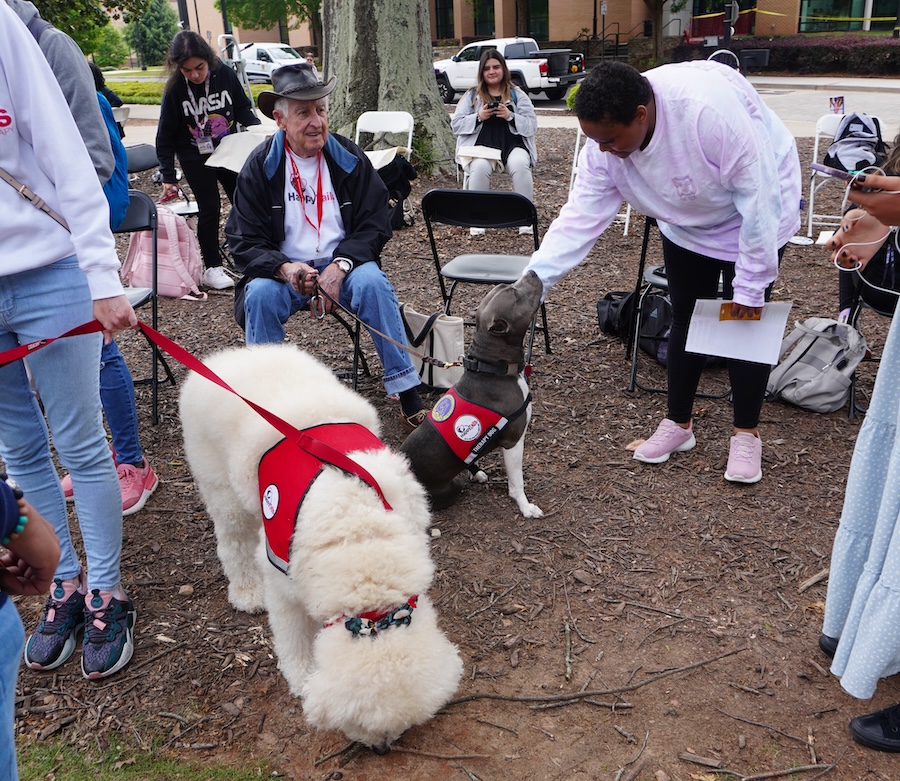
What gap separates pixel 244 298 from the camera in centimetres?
392

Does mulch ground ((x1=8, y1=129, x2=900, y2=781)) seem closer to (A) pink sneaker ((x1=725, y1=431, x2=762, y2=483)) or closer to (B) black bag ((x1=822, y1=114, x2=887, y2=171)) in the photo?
(A) pink sneaker ((x1=725, y1=431, x2=762, y2=483))

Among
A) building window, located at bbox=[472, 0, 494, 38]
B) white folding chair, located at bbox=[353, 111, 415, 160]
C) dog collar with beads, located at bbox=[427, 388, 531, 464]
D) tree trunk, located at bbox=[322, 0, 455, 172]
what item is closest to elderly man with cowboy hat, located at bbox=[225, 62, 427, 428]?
dog collar with beads, located at bbox=[427, 388, 531, 464]

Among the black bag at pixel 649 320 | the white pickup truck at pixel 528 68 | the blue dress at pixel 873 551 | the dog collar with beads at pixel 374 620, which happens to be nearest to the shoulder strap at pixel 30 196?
the dog collar with beads at pixel 374 620

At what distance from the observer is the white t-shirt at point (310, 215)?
3.97 meters

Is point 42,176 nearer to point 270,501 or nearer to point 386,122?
point 270,501

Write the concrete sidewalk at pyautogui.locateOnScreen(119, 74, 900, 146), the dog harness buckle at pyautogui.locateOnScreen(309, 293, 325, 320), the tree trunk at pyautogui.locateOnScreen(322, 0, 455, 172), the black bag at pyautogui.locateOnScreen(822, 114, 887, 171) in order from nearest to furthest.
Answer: the dog harness buckle at pyautogui.locateOnScreen(309, 293, 325, 320), the black bag at pyautogui.locateOnScreen(822, 114, 887, 171), the tree trunk at pyautogui.locateOnScreen(322, 0, 455, 172), the concrete sidewalk at pyautogui.locateOnScreen(119, 74, 900, 146)

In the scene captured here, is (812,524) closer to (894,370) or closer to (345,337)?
(894,370)

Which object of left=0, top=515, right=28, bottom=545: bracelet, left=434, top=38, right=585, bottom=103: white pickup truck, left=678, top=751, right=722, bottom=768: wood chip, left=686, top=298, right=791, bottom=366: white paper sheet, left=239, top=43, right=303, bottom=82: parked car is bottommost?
left=678, top=751, right=722, bottom=768: wood chip

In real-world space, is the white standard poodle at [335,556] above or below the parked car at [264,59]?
below

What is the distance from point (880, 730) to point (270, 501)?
1910mm

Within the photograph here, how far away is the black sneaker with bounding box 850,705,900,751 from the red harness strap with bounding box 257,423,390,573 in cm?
166

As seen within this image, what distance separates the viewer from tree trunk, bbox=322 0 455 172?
29.0 ft

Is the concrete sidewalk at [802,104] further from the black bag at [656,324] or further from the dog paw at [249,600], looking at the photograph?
the dog paw at [249,600]

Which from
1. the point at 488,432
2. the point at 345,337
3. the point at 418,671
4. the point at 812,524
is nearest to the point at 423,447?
the point at 488,432
